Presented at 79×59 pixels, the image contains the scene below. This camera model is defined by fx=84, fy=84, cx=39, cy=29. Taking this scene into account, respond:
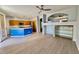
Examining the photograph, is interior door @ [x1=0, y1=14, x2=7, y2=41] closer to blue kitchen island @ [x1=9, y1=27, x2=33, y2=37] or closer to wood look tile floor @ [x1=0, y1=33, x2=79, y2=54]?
blue kitchen island @ [x1=9, y1=27, x2=33, y2=37]

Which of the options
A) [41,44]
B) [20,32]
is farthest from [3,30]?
[41,44]

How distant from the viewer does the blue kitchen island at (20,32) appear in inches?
92.1

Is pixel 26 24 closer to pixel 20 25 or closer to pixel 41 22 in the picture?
pixel 20 25

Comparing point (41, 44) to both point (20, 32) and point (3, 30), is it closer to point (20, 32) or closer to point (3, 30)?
point (20, 32)

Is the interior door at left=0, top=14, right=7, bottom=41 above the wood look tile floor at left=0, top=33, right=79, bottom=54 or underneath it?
above

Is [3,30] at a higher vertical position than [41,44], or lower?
higher

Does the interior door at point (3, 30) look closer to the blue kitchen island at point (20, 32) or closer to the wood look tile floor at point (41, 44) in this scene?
the blue kitchen island at point (20, 32)

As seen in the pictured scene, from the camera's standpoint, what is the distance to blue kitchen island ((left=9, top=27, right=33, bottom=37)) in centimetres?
234

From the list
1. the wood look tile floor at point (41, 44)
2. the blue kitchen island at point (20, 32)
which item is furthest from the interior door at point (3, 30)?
the wood look tile floor at point (41, 44)

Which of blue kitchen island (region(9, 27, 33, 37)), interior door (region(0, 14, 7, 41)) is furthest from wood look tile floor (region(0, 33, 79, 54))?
interior door (region(0, 14, 7, 41))

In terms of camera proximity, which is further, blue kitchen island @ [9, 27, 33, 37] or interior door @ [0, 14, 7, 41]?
blue kitchen island @ [9, 27, 33, 37]

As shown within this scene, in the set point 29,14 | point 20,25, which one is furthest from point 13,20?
point 29,14

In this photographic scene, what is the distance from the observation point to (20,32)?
8.36 feet
